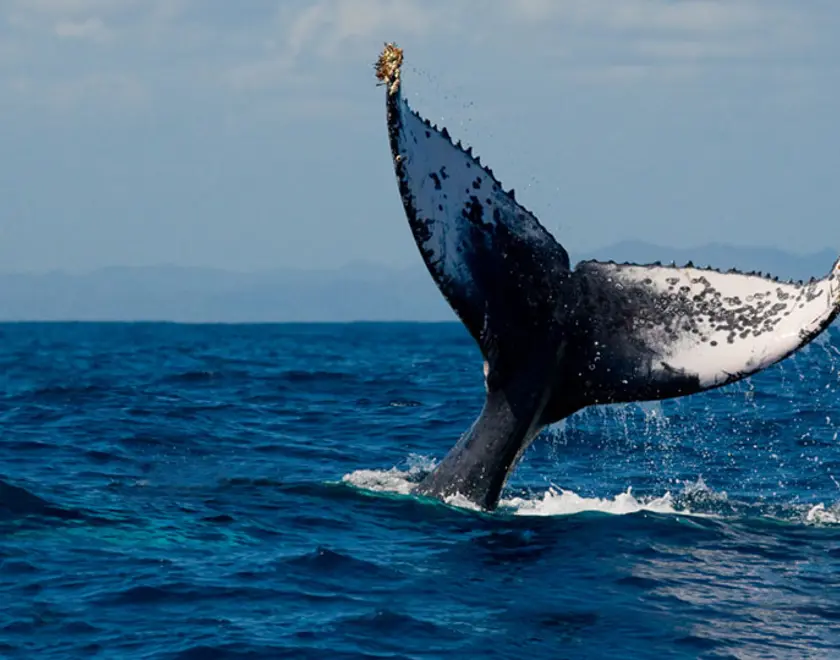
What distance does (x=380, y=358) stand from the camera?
39469 millimetres

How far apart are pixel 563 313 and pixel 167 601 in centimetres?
295

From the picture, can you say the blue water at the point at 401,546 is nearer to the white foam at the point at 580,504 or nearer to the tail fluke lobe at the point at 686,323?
the white foam at the point at 580,504

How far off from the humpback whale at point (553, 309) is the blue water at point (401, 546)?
0.42m

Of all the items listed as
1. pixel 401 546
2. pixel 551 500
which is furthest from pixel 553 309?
pixel 551 500

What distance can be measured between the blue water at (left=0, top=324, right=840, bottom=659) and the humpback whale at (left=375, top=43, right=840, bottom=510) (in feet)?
1.36

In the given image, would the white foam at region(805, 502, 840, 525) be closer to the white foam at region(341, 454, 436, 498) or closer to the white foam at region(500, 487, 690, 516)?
the white foam at region(500, 487, 690, 516)

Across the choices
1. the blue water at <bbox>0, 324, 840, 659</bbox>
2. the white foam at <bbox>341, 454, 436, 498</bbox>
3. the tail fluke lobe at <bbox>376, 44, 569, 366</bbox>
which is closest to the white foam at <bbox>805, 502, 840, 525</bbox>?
the blue water at <bbox>0, 324, 840, 659</bbox>

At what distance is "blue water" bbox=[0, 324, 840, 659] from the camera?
7223 mm

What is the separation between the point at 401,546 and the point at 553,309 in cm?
196

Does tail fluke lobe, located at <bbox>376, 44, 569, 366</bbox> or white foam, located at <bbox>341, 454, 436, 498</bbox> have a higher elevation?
tail fluke lobe, located at <bbox>376, 44, 569, 366</bbox>

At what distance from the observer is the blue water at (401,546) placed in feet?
23.7

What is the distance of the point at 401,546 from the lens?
9.04 metres

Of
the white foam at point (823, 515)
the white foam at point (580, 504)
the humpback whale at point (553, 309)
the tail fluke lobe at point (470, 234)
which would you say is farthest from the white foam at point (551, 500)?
the tail fluke lobe at point (470, 234)

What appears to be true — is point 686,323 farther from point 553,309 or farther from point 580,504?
point 580,504
